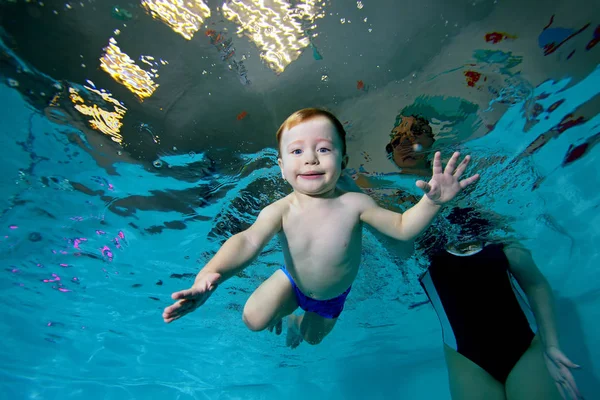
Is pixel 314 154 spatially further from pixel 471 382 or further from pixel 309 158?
pixel 471 382

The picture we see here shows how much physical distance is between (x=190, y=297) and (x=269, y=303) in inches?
84.9

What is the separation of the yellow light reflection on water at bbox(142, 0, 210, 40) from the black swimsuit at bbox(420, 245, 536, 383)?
6.35 metres

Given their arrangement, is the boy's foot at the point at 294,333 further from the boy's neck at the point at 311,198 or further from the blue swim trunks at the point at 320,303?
the boy's neck at the point at 311,198

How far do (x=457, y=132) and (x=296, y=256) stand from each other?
3605 millimetres

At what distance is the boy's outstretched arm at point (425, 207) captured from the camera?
313 cm

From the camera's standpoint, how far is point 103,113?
4949 mm

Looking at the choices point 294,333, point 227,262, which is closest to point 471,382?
point 294,333

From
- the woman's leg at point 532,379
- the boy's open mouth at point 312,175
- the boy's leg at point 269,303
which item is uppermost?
the boy's open mouth at point 312,175

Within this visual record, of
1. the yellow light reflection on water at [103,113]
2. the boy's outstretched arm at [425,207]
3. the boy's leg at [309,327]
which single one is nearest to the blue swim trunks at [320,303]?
the boy's leg at [309,327]

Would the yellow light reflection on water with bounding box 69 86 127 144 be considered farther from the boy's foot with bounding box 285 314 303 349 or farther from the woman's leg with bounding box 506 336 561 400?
the woman's leg with bounding box 506 336 561 400

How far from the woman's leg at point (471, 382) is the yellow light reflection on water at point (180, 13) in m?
6.54

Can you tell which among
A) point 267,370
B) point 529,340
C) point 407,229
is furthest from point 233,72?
point 267,370

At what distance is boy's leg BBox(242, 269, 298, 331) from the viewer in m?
4.56

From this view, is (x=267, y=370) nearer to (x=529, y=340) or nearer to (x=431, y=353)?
(x=431, y=353)
